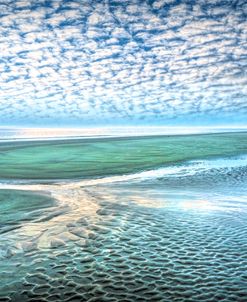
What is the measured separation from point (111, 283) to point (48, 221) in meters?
3.84

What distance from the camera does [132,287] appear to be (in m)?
5.06

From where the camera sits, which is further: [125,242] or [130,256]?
[125,242]

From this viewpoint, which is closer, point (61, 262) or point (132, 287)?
point (132, 287)

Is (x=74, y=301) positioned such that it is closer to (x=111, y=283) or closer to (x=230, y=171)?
(x=111, y=283)

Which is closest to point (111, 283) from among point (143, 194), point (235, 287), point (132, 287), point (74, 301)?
point (132, 287)

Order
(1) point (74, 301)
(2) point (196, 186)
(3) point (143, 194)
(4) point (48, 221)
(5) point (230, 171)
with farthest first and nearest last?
(5) point (230, 171)
(2) point (196, 186)
(3) point (143, 194)
(4) point (48, 221)
(1) point (74, 301)

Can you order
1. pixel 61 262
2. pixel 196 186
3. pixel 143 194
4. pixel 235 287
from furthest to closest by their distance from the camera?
pixel 196 186 → pixel 143 194 → pixel 61 262 → pixel 235 287

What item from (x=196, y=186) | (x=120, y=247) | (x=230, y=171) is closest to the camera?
(x=120, y=247)

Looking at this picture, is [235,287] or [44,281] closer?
[235,287]

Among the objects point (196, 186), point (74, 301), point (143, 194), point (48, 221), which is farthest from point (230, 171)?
point (74, 301)

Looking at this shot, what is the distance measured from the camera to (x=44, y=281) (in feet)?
17.4

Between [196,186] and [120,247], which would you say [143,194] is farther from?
[120,247]

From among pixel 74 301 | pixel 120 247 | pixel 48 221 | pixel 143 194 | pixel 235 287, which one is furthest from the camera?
pixel 143 194

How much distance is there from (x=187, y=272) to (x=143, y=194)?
660cm
